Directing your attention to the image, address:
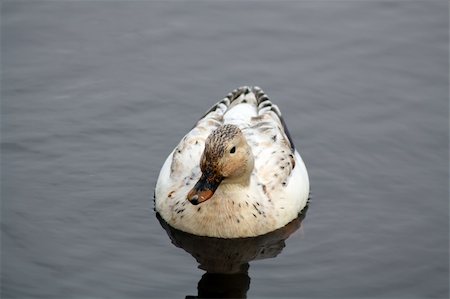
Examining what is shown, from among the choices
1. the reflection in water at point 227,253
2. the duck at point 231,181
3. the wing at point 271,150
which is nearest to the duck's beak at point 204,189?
the duck at point 231,181

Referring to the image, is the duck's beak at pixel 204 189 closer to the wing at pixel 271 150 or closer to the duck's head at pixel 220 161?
the duck's head at pixel 220 161

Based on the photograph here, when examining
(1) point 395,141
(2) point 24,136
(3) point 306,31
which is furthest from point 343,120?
(2) point 24,136

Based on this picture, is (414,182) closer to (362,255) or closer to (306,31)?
(362,255)

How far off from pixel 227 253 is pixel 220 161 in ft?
3.66

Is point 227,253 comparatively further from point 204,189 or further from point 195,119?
point 195,119

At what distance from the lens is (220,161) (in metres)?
14.1

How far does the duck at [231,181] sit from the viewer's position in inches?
558

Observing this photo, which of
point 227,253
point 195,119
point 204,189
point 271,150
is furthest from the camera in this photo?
point 195,119

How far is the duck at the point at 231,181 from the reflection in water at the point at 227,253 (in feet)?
0.25

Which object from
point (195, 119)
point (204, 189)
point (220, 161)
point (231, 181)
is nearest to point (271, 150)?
point (231, 181)

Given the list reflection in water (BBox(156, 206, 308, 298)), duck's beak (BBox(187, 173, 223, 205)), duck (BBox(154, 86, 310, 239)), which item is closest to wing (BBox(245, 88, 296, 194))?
duck (BBox(154, 86, 310, 239))

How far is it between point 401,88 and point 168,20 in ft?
12.7

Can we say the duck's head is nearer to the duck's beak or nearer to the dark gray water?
the duck's beak

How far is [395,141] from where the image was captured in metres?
16.6
